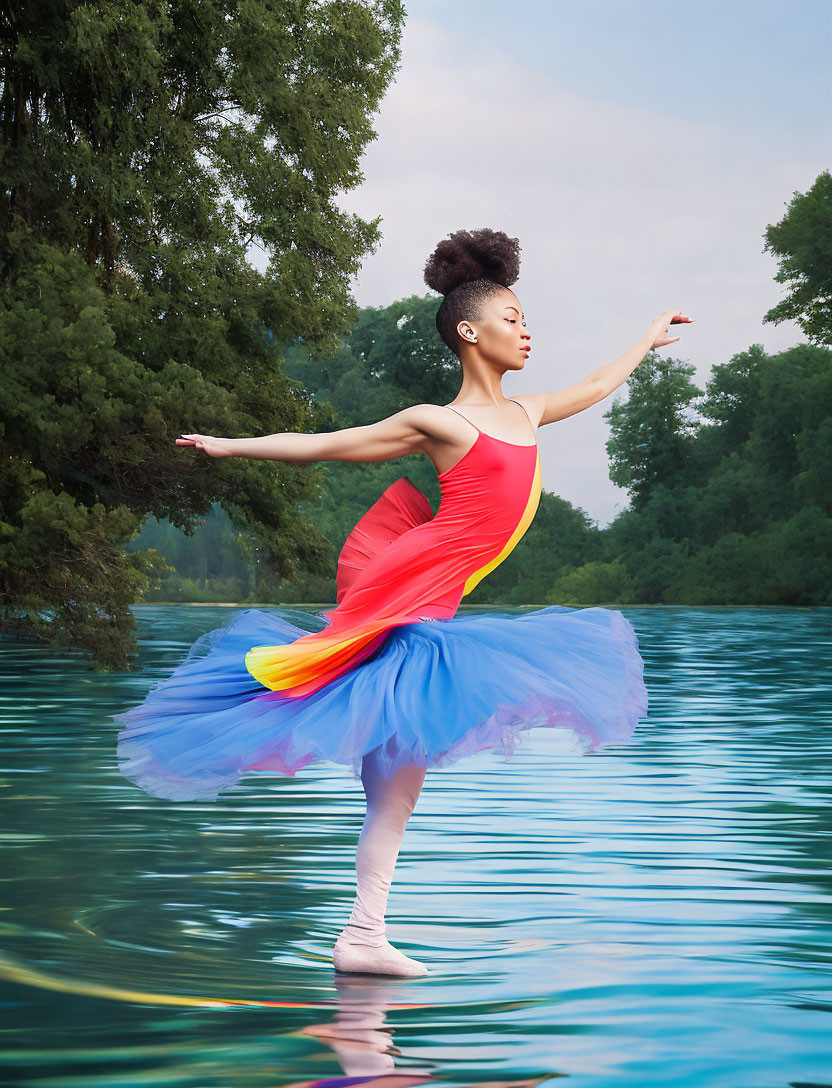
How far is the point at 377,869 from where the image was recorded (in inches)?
197

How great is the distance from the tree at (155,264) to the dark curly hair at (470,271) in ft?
53.7

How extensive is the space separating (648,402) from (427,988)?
2550 inches

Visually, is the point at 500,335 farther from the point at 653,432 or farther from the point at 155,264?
the point at 653,432

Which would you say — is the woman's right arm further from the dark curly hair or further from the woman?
the dark curly hair

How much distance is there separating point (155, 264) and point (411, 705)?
839 inches

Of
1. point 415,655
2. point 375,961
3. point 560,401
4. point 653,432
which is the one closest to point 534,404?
point 560,401

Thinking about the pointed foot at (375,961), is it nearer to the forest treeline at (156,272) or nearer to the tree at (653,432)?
the forest treeline at (156,272)

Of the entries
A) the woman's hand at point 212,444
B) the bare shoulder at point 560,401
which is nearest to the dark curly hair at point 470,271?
the bare shoulder at point 560,401

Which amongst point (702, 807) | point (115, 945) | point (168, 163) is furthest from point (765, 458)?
point (115, 945)

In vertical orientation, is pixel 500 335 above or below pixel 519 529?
above

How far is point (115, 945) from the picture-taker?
541 centimetres

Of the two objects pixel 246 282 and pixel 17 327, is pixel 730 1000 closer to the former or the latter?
pixel 17 327

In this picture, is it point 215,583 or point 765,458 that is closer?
point 765,458

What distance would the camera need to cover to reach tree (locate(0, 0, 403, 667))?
2236cm
